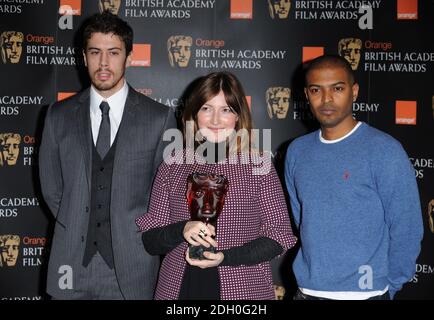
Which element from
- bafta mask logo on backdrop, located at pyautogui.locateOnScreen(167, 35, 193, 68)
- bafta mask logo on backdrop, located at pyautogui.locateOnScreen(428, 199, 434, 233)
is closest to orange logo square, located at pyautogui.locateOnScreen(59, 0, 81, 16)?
bafta mask logo on backdrop, located at pyautogui.locateOnScreen(167, 35, 193, 68)

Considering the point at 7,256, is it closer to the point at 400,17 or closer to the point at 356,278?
the point at 356,278

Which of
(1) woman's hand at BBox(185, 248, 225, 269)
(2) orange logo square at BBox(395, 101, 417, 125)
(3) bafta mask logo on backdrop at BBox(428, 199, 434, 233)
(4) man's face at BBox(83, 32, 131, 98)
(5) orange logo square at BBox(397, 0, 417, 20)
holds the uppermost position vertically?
(5) orange logo square at BBox(397, 0, 417, 20)

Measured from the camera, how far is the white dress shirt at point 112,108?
259cm

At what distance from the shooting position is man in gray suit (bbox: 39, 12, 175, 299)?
247 centimetres

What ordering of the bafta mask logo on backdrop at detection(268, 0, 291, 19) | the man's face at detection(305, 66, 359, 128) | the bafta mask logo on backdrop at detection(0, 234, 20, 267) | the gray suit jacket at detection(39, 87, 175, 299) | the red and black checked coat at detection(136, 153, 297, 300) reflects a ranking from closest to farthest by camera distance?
the red and black checked coat at detection(136, 153, 297, 300), the man's face at detection(305, 66, 359, 128), the gray suit jacket at detection(39, 87, 175, 299), the bafta mask logo on backdrop at detection(0, 234, 20, 267), the bafta mask logo on backdrop at detection(268, 0, 291, 19)

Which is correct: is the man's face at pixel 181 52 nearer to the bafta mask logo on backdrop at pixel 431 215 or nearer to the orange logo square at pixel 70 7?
the orange logo square at pixel 70 7

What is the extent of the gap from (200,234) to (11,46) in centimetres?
303

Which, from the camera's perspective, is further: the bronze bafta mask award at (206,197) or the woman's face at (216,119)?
the woman's face at (216,119)

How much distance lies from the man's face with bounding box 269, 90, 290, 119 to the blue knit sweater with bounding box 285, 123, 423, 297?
201cm

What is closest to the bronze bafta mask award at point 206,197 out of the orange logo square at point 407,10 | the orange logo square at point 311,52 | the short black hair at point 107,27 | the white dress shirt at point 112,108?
the white dress shirt at point 112,108

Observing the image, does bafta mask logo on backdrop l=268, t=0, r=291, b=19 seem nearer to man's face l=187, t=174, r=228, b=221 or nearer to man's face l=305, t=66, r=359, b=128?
man's face l=305, t=66, r=359, b=128

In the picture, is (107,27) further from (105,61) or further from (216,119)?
(216,119)

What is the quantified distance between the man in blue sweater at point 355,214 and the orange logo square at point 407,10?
7.37ft

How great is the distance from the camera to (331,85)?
2350 mm
